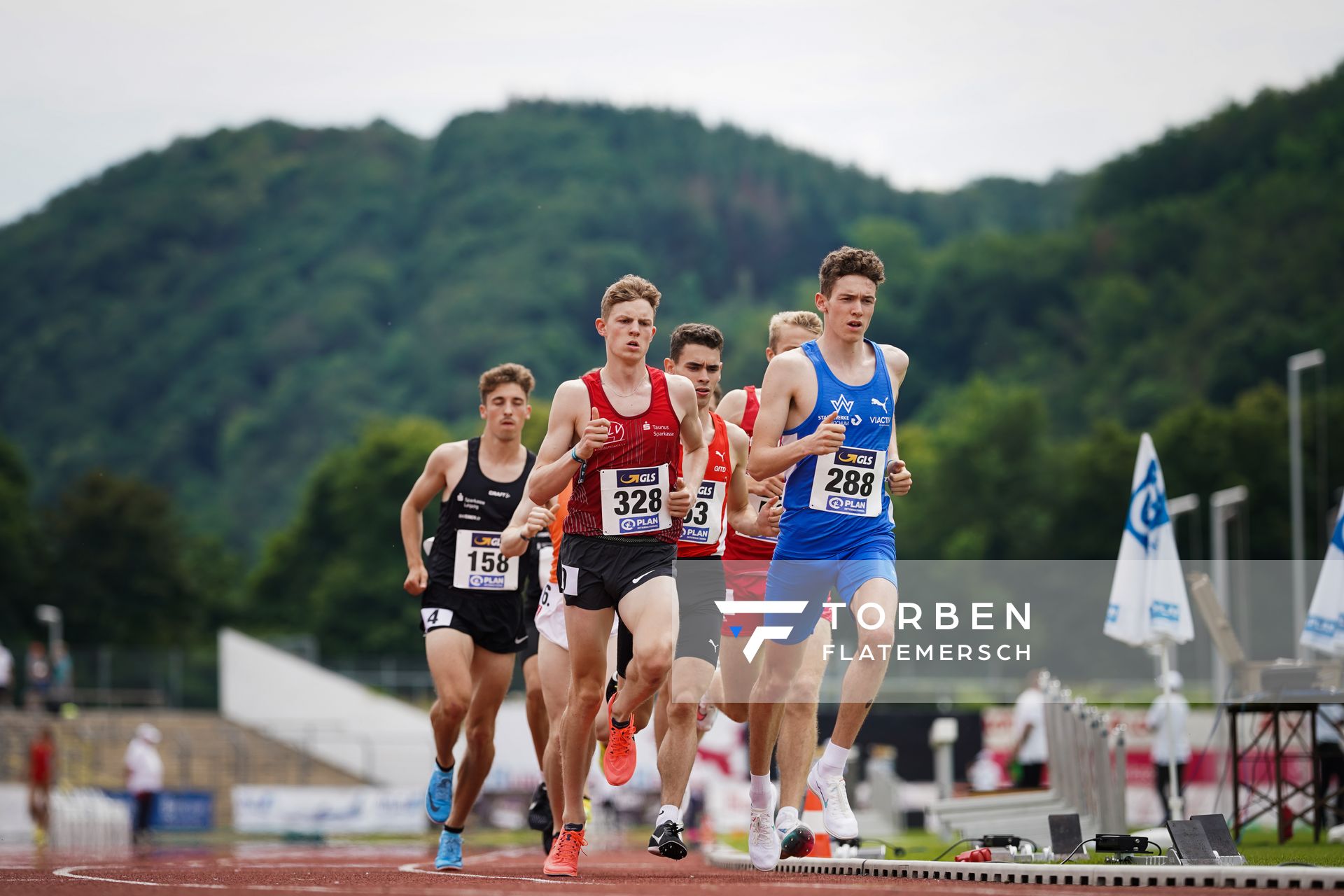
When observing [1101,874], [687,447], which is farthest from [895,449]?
[1101,874]

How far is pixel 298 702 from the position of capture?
50000 millimetres

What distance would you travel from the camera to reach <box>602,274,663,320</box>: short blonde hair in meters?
9.79

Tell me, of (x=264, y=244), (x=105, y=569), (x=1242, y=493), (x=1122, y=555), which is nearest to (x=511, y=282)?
(x=264, y=244)

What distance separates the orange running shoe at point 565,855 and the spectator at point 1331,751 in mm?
8138

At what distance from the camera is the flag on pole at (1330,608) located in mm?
16234

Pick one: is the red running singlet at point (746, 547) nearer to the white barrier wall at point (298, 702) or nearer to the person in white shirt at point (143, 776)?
the person in white shirt at point (143, 776)

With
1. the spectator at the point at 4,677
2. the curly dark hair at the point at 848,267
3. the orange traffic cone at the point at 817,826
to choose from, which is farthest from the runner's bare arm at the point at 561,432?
the spectator at the point at 4,677

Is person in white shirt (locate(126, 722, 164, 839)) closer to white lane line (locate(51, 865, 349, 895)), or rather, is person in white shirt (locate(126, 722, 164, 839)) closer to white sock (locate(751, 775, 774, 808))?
white lane line (locate(51, 865, 349, 895))

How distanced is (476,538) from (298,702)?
129ft

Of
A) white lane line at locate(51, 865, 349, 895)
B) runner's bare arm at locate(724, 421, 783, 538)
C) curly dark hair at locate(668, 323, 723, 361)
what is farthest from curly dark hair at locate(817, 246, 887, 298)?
white lane line at locate(51, 865, 349, 895)

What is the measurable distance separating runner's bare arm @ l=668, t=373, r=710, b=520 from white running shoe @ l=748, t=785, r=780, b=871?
1978 millimetres

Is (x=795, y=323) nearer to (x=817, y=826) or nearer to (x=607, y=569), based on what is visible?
(x=607, y=569)

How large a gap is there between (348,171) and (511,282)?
34.1m

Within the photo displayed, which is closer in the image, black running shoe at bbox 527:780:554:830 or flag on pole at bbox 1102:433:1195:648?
black running shoe at bbox 527:780:554:830
